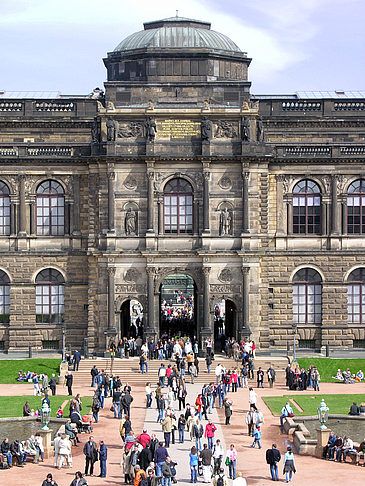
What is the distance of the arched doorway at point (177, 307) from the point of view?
239 feet

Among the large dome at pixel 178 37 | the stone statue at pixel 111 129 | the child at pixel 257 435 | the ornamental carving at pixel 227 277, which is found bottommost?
the child at pixel 257 435

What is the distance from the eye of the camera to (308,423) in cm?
4675

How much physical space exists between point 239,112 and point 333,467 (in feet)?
106

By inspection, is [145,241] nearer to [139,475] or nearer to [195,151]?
[195,151]

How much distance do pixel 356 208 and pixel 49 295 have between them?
875 inches

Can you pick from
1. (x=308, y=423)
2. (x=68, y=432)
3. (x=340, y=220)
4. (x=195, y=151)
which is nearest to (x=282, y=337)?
Result: (x=340, y=220)

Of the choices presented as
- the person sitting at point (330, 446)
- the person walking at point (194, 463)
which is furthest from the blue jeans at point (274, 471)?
the person sitting at point (330, 446)

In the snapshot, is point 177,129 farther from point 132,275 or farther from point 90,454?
point 90,454

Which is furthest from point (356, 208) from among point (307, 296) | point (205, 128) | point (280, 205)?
point (205, 128)

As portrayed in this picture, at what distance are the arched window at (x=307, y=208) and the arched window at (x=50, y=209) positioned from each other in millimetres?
16297

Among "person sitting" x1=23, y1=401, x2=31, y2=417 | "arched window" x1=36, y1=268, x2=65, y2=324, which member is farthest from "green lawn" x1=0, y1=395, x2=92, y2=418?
"arched window" x1=36, y1=268, x2=65, y2=324

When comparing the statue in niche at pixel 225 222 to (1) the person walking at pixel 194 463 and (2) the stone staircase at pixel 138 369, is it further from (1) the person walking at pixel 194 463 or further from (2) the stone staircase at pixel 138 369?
(1) the person walking at pixel 194 463

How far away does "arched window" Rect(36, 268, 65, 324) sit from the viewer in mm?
68438

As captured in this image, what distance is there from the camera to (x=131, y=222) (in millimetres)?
66188
